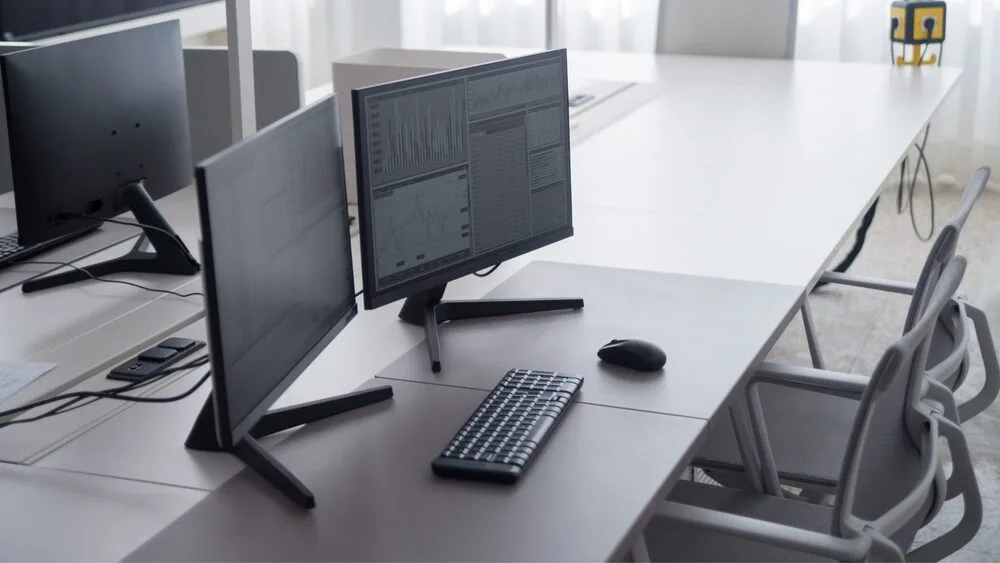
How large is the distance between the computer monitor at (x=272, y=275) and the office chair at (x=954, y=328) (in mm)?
826

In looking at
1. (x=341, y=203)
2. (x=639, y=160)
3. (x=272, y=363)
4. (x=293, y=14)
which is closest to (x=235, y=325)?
(x=272, y=363)

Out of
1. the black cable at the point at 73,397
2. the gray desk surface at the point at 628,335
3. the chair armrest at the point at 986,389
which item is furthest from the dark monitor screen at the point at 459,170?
the chair armrest at the point at 986,389

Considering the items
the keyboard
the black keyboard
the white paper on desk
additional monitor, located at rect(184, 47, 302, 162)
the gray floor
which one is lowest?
the gray floor

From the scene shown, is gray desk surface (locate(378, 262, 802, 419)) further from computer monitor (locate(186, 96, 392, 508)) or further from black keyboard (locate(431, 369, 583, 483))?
computer monitor (locate(186, 96, 392, 508))

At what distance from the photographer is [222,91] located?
3.02 metres

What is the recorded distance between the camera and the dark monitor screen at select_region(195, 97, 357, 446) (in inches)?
49.9

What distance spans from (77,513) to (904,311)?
309 cm

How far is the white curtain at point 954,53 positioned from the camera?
4.96 metres

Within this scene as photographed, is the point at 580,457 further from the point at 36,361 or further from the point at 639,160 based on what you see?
the point at 639,160

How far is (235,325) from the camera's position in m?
1.30

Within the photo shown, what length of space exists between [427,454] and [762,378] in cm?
62

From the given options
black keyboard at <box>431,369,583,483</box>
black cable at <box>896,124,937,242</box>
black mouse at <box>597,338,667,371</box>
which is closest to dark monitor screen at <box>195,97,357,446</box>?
black keyboard at <box>431,369,583,483</box>

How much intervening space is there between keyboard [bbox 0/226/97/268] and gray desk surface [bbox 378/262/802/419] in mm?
917

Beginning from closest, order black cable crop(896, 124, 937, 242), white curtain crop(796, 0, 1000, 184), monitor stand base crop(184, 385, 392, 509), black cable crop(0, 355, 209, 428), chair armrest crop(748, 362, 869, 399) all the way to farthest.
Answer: monitor stand base crop(184, 385, 392, 509)
black cable crop(0, 355, 209, 428)
chair armrest crop(748, 362, 869, 399)
black cable crop(896, 124, 937, 242)
white curtain crop(796, 0, 1000, 184)
